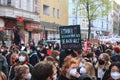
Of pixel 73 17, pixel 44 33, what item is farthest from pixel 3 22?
pixel 73 17

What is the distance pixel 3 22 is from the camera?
1346 inches

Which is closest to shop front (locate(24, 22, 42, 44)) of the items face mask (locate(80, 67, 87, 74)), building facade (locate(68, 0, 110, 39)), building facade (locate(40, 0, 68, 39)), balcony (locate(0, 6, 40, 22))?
balcony (locate(0, 6, 40, 22))

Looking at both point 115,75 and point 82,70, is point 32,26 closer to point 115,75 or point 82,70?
point 82,70

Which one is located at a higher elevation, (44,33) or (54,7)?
(54,7)

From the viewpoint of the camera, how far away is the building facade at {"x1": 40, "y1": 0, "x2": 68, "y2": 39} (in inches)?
1873

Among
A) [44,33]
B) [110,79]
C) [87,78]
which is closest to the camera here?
[87,78]

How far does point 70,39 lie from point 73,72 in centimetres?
442

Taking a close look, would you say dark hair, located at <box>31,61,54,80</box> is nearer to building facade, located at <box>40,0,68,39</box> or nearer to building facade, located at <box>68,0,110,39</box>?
building facade, located at <box>40,0,68,39</box>

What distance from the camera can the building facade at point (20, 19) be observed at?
34.0 m

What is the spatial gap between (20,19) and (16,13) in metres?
2.15

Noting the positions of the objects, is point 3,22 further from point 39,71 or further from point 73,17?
point 73,17

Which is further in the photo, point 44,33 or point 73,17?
point 73,17

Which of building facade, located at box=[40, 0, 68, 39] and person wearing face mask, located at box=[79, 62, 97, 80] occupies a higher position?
building facade, located at box=[40, 0, 68, 39]

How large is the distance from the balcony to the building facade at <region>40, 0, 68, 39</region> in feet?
13.1
